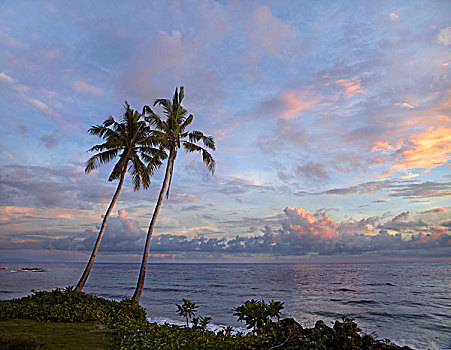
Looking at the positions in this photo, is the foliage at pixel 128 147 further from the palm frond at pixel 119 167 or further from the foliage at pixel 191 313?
the foliage at pixel 191 313

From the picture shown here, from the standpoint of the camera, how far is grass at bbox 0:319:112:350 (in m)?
6.56

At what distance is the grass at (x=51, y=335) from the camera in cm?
656

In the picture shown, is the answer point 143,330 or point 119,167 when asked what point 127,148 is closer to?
point 119,167

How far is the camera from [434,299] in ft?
112

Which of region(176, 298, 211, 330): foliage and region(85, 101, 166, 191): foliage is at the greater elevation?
region(85, 101, 166, 191): foliage

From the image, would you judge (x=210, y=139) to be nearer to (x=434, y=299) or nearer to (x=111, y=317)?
(x=111, y=317)

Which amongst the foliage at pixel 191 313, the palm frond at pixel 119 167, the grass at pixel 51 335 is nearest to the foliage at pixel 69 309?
the grass at pixel 51 335

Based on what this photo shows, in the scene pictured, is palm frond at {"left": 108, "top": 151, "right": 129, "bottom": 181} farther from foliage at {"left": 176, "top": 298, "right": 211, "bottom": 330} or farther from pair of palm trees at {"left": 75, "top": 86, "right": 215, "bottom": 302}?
foliage at {"left": 176, "top": 298, "right": 211, "bottom": 330}

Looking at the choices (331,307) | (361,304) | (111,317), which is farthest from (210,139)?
(361,304)

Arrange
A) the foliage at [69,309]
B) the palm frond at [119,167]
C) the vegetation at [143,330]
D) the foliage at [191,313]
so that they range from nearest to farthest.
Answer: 1. the vegetation at [143,330]
2. the foliage at [191,313]
3. the foliage at [69,309]
4. the palm frond at [119,167]

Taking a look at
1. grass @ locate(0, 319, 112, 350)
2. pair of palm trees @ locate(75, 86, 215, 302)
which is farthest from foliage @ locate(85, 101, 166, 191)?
grass @ locate(0, 319, 112, 350)

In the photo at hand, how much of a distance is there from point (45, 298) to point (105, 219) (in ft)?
20.8

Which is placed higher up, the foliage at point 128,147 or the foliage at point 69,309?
the foliage at point 128,147

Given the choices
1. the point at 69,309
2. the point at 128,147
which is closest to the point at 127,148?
the point at 128,147
